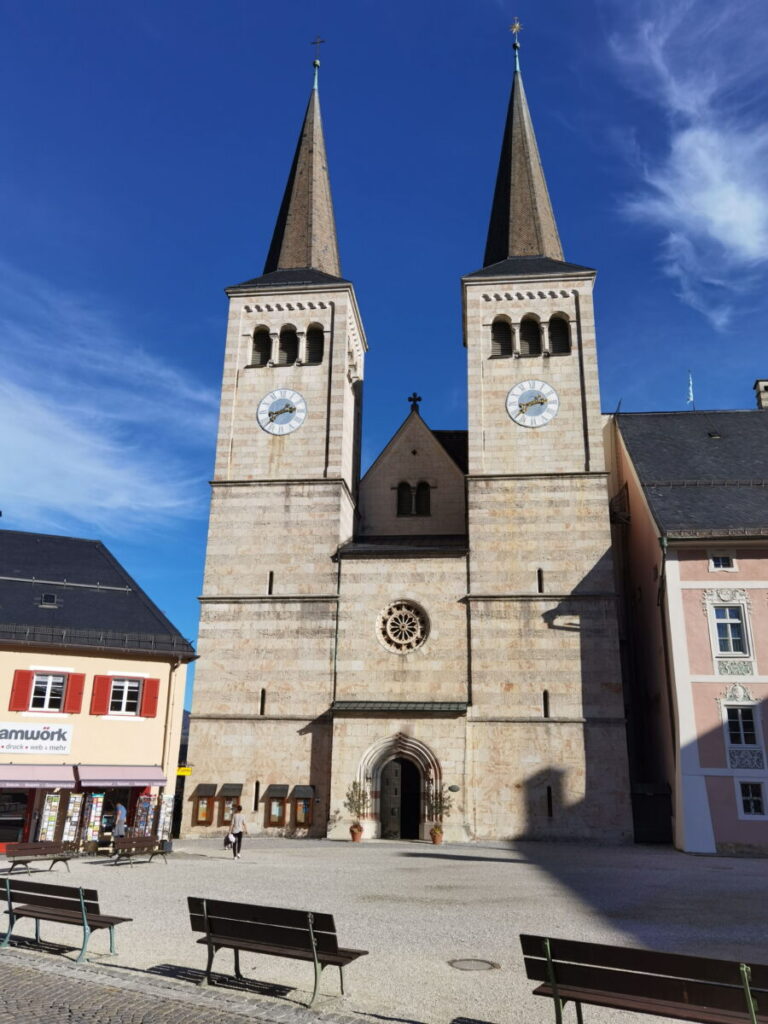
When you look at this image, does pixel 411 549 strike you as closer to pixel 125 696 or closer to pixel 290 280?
pixel 125 696

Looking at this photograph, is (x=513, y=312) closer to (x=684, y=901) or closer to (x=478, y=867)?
(x=478, y=867)

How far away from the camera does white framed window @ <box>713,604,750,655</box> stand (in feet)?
77.9

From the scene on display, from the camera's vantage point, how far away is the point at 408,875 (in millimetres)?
16781

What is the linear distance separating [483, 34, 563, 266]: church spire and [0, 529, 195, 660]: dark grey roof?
20.4 m

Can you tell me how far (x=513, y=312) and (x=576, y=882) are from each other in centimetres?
2271

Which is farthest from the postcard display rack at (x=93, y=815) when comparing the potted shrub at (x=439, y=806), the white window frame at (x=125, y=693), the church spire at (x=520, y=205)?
the church spire at (x=520, y=205)

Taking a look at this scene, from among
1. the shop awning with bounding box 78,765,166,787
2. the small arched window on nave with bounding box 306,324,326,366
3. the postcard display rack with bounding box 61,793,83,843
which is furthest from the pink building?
the postcard display rack with bounding box 61,793,83,843

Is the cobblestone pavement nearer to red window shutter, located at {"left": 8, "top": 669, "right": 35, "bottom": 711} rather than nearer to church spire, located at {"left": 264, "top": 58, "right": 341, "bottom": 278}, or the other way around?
red window shutter, located at {"left": 8, "top": 669, "right": 35, "bottom": 711}

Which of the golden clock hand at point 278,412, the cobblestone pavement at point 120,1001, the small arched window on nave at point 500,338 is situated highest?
the small arched window on nave at point 500,338

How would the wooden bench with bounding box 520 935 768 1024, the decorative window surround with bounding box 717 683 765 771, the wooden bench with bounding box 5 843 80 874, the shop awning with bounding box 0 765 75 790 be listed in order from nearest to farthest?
the wooden bench with bounding box 520 935 768 1024, the wooden bench with bounding box 5 843 80 874, the shop awning with bounding box 0 765 75 790, the decorative window surround with bounding box 717 683 765 771

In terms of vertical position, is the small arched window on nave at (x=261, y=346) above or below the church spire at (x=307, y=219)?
below

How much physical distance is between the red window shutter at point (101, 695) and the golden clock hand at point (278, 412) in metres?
12.2

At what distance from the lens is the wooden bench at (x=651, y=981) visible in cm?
553

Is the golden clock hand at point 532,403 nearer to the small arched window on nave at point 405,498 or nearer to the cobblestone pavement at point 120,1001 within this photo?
the small arched window on nave at point 405,498
